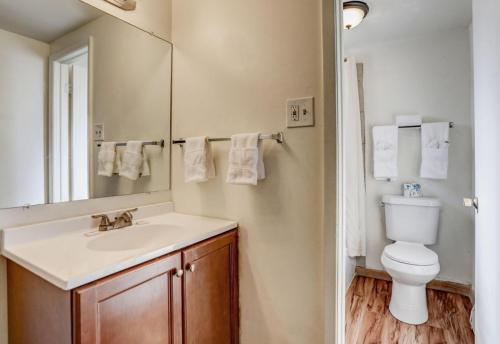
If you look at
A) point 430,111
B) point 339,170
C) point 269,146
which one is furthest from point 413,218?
point 269,146

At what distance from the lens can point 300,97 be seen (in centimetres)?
116

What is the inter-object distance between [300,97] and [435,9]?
159cm

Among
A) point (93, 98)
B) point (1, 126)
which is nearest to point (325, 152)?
point (93, 98)

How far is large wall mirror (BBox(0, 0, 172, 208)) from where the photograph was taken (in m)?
Answer: 1.02

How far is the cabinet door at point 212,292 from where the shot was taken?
106 centimetres

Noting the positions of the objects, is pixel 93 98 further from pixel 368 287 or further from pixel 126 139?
pixel 368 287

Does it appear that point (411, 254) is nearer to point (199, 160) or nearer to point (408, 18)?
point (199, 160)

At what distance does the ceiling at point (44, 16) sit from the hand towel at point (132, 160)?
1.90 ft

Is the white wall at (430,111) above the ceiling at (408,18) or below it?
below

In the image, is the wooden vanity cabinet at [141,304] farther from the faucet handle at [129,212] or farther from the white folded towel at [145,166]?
the white folded towel at [145,166]

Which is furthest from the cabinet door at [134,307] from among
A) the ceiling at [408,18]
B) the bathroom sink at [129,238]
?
the ceiling at [408,18]

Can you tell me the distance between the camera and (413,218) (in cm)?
218

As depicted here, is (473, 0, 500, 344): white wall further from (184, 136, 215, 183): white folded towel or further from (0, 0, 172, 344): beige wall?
(0, 0, 172, 344): beige wall

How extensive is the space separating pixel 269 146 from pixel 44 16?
3.69 feet
